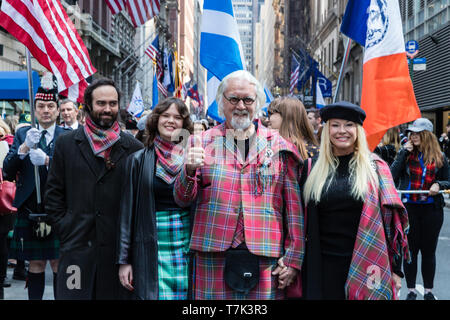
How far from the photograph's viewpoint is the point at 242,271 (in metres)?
3.34

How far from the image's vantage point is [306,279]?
348 centimetres

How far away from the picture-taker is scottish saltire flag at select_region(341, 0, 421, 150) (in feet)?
16.5

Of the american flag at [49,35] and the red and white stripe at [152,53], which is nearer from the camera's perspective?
the american flag at [49,35]

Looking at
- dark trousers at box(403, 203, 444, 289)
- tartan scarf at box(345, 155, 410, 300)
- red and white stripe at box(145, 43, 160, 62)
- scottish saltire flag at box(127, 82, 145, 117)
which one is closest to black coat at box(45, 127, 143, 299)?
tartan scarf at box(345, 155, 410, 300)

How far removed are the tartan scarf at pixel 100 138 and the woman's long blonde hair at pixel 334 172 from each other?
155 centimetres

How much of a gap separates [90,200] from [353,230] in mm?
1913

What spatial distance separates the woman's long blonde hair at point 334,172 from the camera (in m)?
3.45

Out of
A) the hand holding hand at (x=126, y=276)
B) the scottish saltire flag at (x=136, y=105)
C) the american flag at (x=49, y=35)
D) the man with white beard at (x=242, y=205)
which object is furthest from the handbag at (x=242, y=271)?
the scottish saltire flag at (x=136, y=105)

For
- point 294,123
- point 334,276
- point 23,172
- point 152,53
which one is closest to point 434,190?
point 294,123

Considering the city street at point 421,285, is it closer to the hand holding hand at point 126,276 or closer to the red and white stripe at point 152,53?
the hand holding hand at point 126,276

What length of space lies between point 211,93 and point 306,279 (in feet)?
13.2

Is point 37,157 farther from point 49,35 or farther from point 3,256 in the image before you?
point 3,256

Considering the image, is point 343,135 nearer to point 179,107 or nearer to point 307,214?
point 307,214
